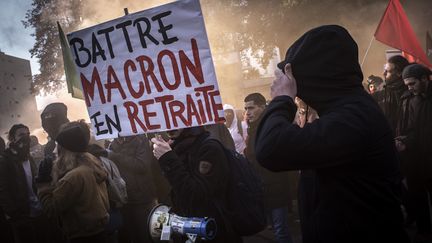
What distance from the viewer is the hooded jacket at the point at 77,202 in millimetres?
3406

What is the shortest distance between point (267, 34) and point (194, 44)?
17701 millimetres

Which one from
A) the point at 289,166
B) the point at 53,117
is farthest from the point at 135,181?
the point at 289,166

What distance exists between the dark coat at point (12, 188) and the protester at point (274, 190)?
2985mm

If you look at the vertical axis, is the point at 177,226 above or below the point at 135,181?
below

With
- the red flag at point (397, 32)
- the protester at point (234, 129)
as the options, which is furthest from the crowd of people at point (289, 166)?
the protester at point (234, 129)

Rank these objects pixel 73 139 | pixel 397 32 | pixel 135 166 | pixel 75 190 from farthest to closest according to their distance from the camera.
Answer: pixel 397 32 < pixel 135 166 < pixel 73 139 < pixel 75 190

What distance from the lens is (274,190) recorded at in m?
5.00

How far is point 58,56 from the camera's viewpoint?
24766 mm

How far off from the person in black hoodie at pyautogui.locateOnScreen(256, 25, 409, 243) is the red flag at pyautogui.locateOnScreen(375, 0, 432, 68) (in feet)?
16.6

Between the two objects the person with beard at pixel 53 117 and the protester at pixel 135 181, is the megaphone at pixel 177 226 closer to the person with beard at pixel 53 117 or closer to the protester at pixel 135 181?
the protester at pixel 135 181

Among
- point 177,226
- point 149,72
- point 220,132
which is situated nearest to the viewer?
point 177,226

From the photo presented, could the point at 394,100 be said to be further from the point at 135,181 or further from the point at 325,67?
the point at 325,67

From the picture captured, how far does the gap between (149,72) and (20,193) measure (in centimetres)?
318

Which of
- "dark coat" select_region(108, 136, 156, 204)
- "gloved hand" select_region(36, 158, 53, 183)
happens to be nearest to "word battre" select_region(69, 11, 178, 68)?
"gloved hand" select_region(36, 158, 53, 183)
